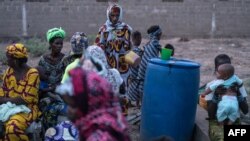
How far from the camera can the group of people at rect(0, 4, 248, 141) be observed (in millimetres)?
2311

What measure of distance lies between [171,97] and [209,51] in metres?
8.56

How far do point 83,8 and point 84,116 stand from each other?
12.0 m

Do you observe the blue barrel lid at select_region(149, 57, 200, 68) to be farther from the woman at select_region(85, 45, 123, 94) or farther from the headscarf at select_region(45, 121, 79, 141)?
the headscarf at select_region(45, 121, 79, 141)

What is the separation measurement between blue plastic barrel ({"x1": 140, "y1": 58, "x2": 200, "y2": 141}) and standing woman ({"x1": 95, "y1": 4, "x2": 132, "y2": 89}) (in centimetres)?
135

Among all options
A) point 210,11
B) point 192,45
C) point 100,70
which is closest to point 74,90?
point 100,70

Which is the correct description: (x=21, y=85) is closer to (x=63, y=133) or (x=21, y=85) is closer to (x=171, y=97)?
(x=63, y=133)

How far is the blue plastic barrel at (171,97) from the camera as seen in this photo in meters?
4.22

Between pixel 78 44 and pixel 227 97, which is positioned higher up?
pixel 78 44

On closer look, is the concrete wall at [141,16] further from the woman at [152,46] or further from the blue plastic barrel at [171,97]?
the blue plastic barrel at [171,97]

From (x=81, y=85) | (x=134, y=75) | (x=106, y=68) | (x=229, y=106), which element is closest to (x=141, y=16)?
(x=134, y=75)

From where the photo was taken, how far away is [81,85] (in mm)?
2328

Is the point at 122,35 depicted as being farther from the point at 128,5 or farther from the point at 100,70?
the point at 128,5

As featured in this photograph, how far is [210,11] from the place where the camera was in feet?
49.1

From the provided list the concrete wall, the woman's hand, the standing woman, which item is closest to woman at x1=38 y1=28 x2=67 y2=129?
the woman's hand
